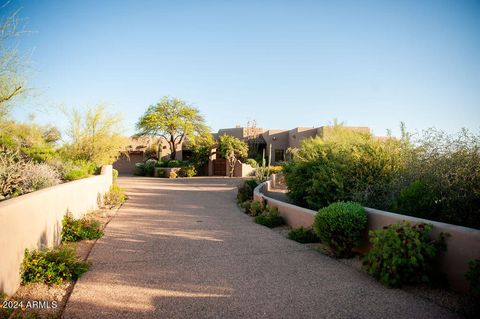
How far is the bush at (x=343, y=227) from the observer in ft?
18.3

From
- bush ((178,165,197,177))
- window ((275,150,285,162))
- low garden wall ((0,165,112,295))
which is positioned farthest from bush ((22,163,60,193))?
window ((275,150,285,162))

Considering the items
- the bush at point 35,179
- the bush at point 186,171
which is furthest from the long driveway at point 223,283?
the bush at point 186,171

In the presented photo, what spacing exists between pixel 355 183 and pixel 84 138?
13093 millimetres

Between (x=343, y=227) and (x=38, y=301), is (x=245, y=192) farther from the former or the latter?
(x=38, y=301)

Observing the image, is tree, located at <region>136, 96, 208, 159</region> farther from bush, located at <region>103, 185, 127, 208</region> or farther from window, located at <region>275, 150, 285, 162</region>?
bush, located at <region>103, 185, 127, 208</region>

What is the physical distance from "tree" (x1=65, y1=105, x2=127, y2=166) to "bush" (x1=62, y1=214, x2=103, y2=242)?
9075mm

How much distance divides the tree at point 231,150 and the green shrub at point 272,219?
747 inches

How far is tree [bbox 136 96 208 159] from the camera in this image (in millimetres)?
30359

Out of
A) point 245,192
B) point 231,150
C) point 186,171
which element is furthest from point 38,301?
point 186,171

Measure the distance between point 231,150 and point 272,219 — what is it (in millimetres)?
19474

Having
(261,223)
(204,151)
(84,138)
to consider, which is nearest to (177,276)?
(261,223)

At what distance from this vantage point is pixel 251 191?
14.0m

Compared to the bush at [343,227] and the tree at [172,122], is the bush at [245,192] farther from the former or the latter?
the tree at [172,122]

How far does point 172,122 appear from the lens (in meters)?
30.3
